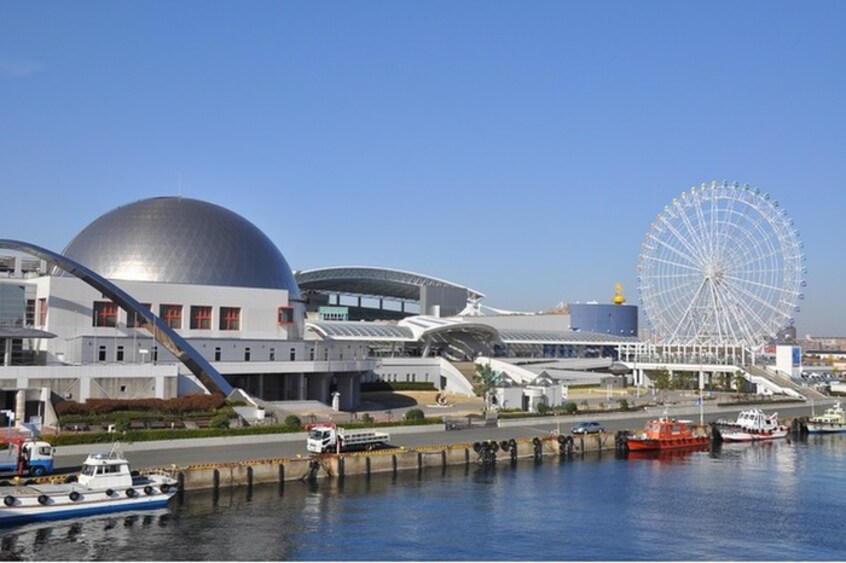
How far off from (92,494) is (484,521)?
675 inches

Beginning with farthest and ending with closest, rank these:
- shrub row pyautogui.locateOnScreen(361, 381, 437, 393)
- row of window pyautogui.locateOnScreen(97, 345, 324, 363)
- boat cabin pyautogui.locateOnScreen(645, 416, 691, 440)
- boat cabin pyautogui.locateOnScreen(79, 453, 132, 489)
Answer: shrub row pyautogui.locateOnScreen(361, 381, 437, 393) → row of window pyautogui.locateOnScreen(97, 345, 324, 363) → boat cabin pyautogui.locateOnScreen(645, 416, 691, 440) → boat cabin pyautogui.locateOnScreen(79, 453, 132, 489)

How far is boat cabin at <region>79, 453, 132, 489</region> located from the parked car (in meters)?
33.8

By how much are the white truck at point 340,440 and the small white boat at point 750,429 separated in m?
31.7

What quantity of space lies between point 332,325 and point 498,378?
2750cm

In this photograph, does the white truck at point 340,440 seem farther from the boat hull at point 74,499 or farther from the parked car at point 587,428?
the parked car at point 587,428

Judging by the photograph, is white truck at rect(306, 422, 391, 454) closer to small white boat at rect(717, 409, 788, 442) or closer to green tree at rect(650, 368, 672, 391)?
small white boat at rect(717, 409, 788, 442)

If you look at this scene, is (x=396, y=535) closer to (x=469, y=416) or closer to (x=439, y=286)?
(x=469, y=416)

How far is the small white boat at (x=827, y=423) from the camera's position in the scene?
77.6 metres

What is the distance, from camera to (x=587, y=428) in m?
64.4

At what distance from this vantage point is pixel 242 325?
A: 76312 mm

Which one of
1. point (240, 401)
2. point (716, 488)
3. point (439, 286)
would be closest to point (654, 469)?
point (716, 488)

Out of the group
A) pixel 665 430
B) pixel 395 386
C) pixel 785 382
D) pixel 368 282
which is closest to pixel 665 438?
pixel 665 430

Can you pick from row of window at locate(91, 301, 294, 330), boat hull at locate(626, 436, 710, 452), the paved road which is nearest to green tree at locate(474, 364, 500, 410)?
the paved road

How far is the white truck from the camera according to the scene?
1970 inches
